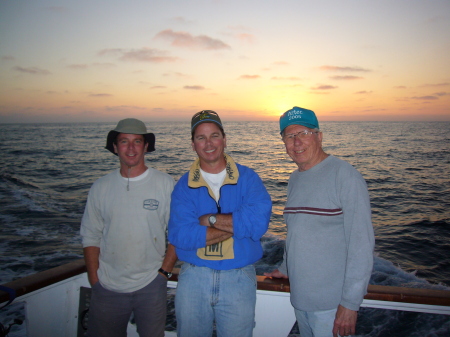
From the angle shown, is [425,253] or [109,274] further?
[425,253]

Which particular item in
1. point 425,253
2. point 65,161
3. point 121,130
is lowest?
point 425,253

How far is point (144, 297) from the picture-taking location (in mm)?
2463

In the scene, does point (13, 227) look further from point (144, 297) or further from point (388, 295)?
point (388, 295)

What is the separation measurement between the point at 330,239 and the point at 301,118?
39.4 inches

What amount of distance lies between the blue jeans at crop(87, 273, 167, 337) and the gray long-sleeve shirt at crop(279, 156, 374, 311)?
1212 millimetres

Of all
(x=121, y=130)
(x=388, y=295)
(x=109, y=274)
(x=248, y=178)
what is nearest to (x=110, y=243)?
(x=109, y=274)

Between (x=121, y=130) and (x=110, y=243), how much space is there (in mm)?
1045

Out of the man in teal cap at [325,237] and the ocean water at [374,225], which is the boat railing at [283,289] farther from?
the ocean water at [374,225]

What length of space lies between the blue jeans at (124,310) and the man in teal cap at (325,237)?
1.20 m

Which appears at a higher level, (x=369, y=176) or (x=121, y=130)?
(x=121, y=130)

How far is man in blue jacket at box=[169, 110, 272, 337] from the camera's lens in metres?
2.05

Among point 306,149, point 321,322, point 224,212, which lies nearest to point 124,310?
point 224,212

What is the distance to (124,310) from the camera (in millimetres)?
2449

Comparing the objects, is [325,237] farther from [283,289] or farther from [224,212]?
[224,212]
